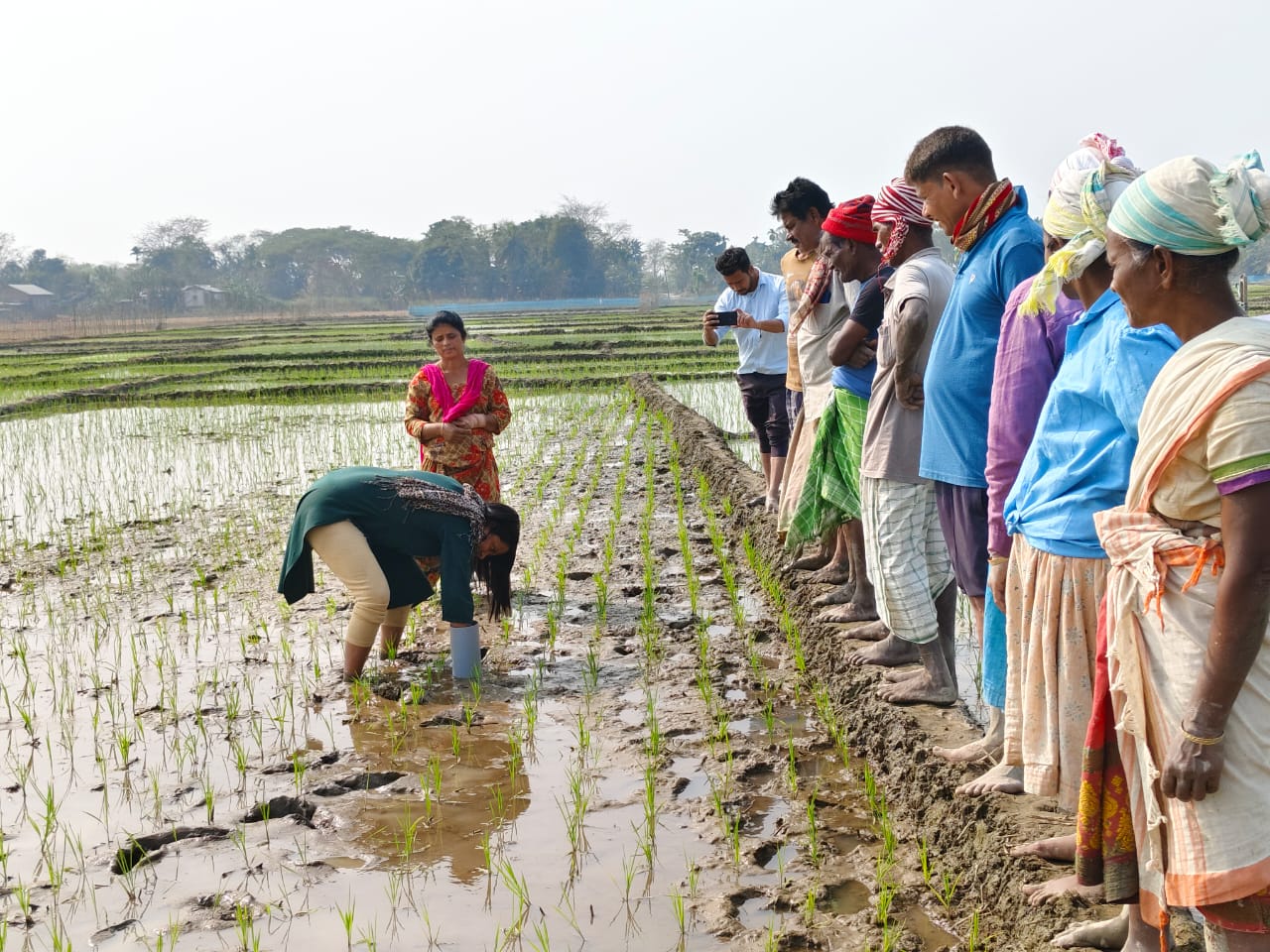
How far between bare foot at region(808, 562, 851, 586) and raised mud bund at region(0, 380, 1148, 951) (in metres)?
0.12

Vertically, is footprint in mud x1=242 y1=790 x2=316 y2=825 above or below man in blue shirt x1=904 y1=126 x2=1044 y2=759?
below

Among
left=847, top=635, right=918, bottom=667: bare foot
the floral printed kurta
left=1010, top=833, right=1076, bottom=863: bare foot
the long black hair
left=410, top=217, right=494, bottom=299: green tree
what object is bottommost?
left=1010, top=833, right=1076, bottom=863: bare foot

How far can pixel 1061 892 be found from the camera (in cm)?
223

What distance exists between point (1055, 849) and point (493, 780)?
5.43 ft

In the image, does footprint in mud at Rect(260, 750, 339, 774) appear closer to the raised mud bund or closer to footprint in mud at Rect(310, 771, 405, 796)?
the raised mud bund

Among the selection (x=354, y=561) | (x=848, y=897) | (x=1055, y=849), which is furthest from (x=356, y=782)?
(x=1055, y=849)

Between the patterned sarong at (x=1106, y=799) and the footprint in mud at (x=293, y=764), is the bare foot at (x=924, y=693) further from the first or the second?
the footprint in mud at (x=293, y=764)

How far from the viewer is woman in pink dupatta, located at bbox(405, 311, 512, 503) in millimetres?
5059

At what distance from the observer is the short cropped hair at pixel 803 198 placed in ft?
15.6

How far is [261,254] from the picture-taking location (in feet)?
250

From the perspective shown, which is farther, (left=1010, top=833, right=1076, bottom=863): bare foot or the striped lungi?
the striped lungi

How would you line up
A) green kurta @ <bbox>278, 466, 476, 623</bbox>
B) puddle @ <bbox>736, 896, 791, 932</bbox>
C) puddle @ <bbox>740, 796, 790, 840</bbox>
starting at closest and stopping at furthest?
1. puddle @ <bbox>736, 896, 791, 932</bbox>
2. puddle @ <bbox>740, 796, 790, 840</bbox>
3. green kurta @ <bbox>278, 466, 476, 623</bbox>

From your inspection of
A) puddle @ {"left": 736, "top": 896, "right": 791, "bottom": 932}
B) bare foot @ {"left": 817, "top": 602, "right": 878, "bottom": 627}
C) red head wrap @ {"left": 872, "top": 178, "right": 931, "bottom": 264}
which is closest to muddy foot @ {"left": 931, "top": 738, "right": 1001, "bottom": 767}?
puddle @ {"left": 736, "top": 896, "right": 791, "bottom": 932}

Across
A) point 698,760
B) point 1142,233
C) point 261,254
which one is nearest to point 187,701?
point 698,760
